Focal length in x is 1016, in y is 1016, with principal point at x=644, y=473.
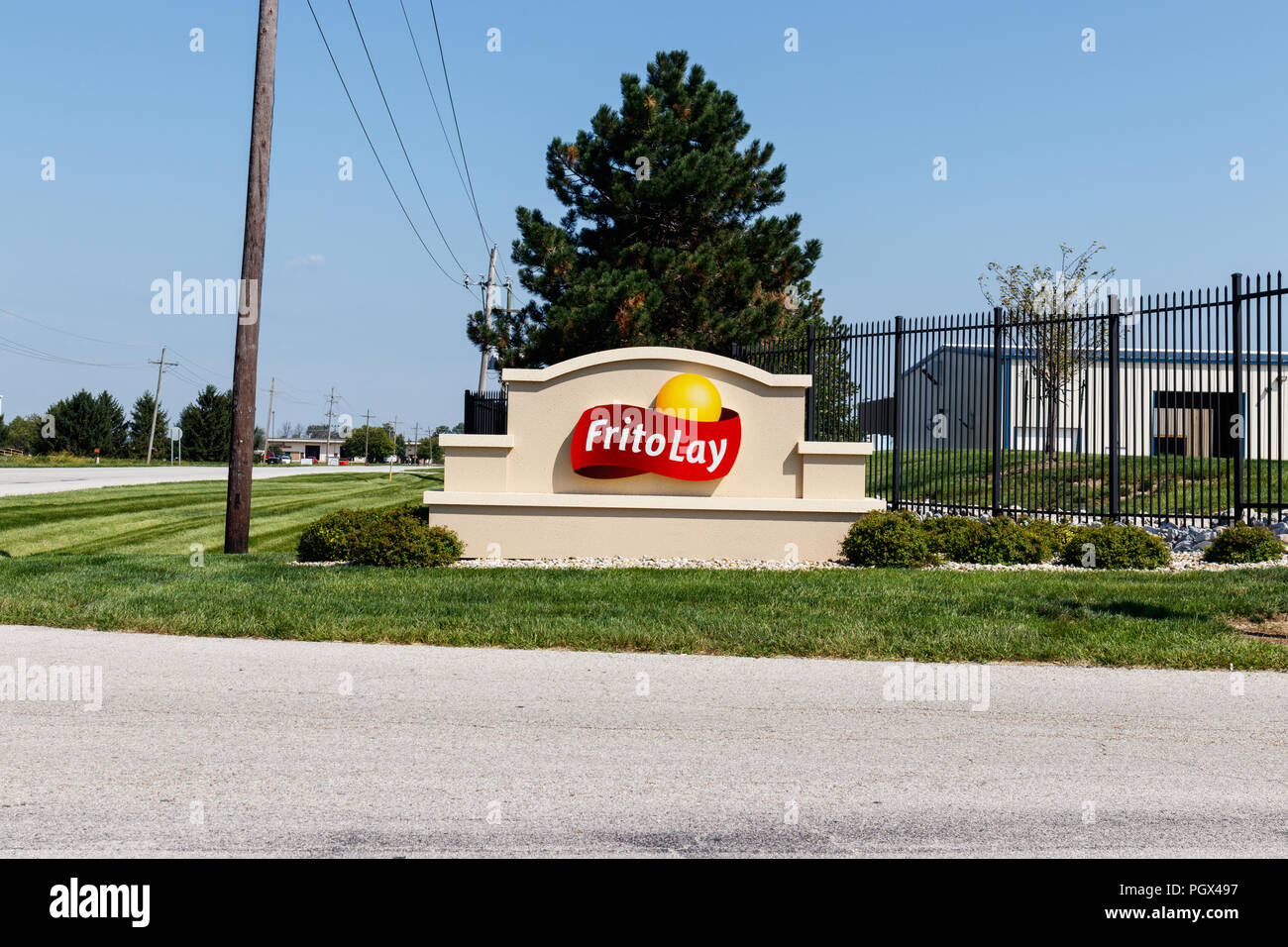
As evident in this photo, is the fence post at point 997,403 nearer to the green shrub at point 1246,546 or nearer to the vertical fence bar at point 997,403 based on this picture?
the vertical fence bar at point 997,403

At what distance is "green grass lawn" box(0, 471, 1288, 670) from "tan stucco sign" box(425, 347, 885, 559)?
2128 millimetres

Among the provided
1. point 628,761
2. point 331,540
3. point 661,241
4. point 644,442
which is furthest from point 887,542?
point 661,241

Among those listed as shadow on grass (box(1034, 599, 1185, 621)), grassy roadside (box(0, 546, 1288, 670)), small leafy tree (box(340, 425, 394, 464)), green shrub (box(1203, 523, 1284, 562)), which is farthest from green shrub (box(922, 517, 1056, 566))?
small leafy tree (box(340, 425, 394, 464))

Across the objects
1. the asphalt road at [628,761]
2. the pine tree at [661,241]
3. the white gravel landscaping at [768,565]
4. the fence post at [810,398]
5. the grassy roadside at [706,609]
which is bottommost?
the asphalt road at [628,761]

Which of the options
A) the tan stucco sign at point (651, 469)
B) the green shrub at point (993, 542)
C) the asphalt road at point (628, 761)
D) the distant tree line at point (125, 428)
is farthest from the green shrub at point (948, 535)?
the distant tree line at point (125, 428)

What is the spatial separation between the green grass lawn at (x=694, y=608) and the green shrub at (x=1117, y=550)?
1.00 m

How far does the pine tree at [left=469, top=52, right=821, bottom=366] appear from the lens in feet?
80.9

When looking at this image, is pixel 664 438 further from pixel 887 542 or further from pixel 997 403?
pixel 997 403

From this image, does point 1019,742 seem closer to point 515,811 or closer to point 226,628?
point 515,811

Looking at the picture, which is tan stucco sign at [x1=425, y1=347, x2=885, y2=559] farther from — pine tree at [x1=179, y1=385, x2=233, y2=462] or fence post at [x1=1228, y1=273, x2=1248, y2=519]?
pine tree at [x1=179, y1=385, x2=233, y2=462]

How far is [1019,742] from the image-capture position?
5586mm

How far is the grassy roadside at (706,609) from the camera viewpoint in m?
8.23

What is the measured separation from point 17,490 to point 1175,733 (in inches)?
1238

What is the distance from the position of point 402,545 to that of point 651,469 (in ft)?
12.3
